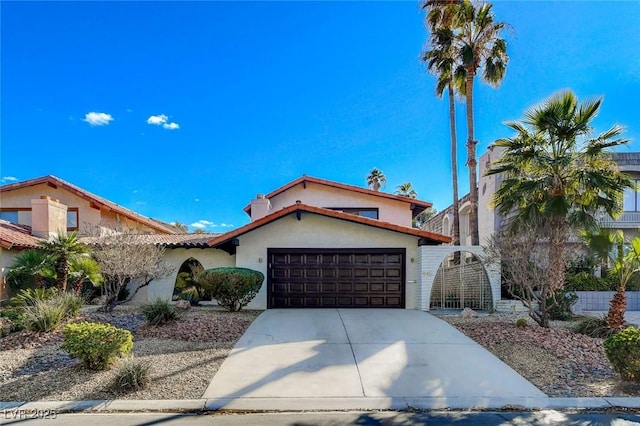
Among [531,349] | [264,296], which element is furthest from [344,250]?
[531,349]

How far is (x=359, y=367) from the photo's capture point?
285 inches

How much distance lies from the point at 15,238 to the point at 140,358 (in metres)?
11.3

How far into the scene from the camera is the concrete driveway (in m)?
6.05

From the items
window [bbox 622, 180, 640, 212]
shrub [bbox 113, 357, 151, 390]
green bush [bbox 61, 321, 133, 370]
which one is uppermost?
window [bbox 622, 180, 640, 212]

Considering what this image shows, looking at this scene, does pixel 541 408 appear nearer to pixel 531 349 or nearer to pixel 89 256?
pixel 531 349

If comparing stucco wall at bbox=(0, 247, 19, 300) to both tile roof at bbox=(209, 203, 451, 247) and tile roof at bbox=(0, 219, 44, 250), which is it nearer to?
tile roof at bbox=(0, 219, 44, 250)

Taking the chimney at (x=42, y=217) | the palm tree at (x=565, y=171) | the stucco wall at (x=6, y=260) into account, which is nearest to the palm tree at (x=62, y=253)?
the stucco wall at (x=6, y=260)

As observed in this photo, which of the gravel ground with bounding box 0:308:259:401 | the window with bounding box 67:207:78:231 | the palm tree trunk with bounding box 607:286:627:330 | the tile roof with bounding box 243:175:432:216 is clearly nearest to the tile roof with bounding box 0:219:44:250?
the window with bounding box 67:207:78:231

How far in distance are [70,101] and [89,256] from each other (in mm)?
8499

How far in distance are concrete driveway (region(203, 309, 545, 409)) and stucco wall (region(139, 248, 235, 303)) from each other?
21.5 feet

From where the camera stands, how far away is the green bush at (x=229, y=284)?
41.7 ft

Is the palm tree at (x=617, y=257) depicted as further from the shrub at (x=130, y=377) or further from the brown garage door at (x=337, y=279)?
the shrub at (x=130, y=377)

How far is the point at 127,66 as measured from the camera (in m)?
15.3

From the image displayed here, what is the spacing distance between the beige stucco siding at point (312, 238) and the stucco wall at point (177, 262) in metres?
2.09
